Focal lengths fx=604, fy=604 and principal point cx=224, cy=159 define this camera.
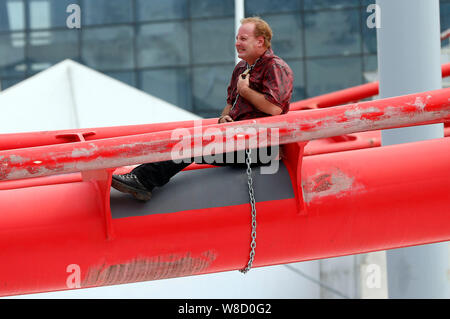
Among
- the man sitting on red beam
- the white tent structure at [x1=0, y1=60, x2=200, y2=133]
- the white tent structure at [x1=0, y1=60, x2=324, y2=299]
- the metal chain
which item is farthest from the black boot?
the white tent structure at [x1=0, y1=60, x2=200, y2=133]

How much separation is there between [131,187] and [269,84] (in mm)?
787

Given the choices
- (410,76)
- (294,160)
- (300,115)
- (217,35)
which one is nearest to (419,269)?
(410,76)

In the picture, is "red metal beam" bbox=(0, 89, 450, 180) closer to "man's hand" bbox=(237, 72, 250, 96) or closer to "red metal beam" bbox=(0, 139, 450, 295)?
"red metal beam" bbox=(0, 139, 450, 295)

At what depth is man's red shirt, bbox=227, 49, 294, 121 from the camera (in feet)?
9.07

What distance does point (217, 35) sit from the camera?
15.8 m

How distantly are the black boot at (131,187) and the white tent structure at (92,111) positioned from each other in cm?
391

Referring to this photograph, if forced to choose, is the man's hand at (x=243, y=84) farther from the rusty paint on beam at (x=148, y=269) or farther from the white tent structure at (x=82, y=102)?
the white tent structure at (x=82, y=102)

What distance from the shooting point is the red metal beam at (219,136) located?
7.15 feet

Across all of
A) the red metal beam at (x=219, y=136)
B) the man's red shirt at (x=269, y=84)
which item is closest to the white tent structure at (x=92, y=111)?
the man's red shirt at (x=269, y=84)
